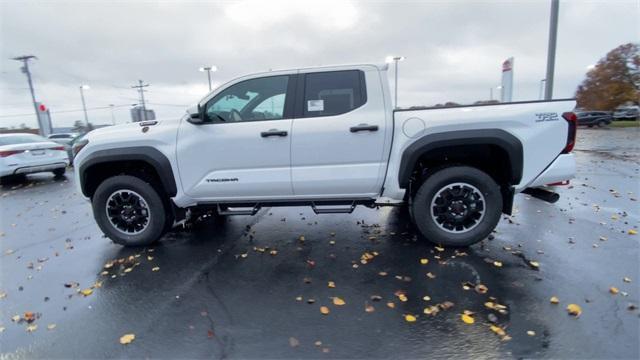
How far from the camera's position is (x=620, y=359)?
7.16 ft

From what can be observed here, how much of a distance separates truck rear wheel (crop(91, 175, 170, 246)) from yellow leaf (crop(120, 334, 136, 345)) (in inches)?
71.0

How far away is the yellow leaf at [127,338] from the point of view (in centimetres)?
254

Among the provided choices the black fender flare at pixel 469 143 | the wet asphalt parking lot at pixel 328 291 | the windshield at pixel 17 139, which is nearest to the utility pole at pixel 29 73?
the windshield at pixel 17 139

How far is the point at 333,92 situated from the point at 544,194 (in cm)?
269

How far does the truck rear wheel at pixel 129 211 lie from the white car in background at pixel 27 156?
702cm

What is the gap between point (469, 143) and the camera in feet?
11.8

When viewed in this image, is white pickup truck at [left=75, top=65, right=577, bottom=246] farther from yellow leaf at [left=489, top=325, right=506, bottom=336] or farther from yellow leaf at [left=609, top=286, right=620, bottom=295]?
yellow leaf at [left=489, top=325, right=506, bottom=336]

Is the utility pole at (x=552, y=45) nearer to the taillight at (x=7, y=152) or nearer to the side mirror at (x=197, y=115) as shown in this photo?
the side mirror at (x=197, y=115)

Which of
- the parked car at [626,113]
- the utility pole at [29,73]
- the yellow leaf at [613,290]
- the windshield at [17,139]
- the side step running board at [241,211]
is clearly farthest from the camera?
the parked car at [626,113]

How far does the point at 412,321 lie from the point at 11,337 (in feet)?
→ 10.4

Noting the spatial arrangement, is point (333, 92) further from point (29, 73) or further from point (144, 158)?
point (29, 73)

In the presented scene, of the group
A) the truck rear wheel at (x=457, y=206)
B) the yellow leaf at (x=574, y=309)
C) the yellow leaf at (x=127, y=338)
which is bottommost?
the yellow leaf at (x=574, y=309)

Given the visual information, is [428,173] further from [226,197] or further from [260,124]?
[226,197]

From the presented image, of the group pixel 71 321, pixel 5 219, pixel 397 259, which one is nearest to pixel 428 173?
pixel 397 259
